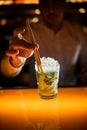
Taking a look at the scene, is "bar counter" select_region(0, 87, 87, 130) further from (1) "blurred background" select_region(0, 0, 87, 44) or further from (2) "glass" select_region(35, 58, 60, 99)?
(1) "blurred background" select_region(0, 0, 87, 44)

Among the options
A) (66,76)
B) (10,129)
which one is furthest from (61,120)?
(66,76)

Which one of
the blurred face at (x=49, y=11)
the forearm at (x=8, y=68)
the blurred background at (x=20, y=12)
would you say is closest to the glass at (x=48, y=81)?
the forearm at (x=8, y=68)

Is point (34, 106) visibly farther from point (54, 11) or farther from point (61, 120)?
point (54, 11)

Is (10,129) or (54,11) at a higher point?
(54,11)

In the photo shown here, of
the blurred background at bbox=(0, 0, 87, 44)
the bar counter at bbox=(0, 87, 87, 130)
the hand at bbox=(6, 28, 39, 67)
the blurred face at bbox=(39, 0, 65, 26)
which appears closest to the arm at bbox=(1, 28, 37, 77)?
the hand at bbox=(6, 28, 39, 67)

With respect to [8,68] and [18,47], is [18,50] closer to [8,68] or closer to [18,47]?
[18,47]

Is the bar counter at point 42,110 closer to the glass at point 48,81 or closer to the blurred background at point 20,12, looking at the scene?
the glass at point 48,81

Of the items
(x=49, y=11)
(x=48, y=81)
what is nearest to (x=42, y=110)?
(x=48, y=81)
